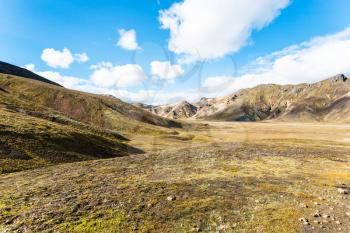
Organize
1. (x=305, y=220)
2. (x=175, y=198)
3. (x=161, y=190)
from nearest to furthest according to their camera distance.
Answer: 1. (x=305, y=220)
2. (x=175, y=198)
3. (x=161, y=190)

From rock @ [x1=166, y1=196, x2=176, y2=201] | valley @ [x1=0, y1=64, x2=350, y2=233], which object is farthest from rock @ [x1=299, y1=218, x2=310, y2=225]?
rock @ [x1=166, y1=196, x2=176, y2=201]

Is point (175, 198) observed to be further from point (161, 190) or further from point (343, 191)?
point (343, 191)

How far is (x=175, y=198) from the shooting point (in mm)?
27938

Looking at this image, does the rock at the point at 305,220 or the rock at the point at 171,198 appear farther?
the rock at the point at 171,198

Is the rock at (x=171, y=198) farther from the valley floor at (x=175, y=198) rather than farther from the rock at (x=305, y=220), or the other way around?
the rock at (x=305, y=220)

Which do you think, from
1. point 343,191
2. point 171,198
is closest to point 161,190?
point 171,198

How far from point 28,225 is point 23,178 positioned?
657 inches

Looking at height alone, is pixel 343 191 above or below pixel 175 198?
above

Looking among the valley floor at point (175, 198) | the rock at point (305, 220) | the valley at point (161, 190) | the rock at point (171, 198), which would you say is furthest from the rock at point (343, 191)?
the rock at point (171, 198)

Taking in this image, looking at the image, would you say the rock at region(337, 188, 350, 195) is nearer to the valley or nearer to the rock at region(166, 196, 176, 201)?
the valley

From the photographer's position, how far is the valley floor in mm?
21469

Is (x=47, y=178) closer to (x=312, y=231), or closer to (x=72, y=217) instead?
(x=72, y=217)

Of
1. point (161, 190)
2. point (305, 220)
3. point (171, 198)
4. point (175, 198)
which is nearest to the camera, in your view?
point (305, 220)

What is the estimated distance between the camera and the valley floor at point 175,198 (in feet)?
70.4
